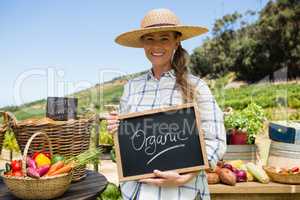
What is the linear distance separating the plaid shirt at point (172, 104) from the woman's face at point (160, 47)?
0.08 meters

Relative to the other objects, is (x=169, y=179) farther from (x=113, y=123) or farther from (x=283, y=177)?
(x=283, y=177)

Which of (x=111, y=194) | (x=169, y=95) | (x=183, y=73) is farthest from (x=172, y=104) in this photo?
(x=111, y=194)

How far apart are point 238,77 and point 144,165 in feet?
87.9

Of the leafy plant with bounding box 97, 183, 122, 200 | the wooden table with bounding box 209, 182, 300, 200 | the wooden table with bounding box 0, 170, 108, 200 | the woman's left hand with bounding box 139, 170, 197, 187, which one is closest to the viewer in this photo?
the woman's left hand with bounding box 139, 170, 197, 187

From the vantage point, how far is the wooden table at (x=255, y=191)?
276 cm

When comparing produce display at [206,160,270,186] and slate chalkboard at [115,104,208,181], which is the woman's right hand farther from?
produce display at [206,160,270,186]

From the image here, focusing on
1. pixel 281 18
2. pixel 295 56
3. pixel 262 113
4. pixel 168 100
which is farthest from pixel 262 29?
pixel 168 100

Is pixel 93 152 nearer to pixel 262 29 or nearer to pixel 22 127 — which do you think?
pixel 22 127

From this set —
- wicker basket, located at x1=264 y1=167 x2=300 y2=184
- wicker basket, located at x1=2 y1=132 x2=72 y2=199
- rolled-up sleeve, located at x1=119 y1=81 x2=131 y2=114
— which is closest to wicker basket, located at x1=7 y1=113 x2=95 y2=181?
wicker basket, located at x1=2 y1=132 x2=72 y2=199

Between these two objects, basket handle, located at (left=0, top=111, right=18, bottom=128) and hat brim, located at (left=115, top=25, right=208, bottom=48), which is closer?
hat brim, located at (left=115, top=25, right=208, bottom=48)

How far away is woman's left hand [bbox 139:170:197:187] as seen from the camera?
169cm

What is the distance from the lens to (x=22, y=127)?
2135 mm

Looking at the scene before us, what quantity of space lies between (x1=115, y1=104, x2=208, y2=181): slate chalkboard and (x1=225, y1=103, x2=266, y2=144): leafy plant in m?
1.43

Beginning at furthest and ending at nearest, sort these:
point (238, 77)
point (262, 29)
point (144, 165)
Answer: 1. point (238, 77)
2. point (262, 29)
3. point (144, 165)
